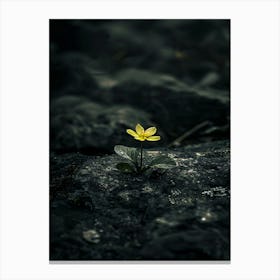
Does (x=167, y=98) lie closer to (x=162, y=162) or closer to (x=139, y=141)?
(x=139, y=141)

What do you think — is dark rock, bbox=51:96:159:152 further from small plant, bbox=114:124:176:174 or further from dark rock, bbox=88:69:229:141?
small plant, bbox=114:124:176:174

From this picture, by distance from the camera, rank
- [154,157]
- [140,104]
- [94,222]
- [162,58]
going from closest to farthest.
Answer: [94,222], [154,157], [140,104], [162,58]

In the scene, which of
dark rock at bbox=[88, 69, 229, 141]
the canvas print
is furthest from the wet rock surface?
dark rock at bbox=[88, 69, 229, 141]

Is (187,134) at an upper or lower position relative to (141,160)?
upper

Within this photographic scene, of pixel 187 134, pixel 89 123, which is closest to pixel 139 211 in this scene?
pixel 187 134

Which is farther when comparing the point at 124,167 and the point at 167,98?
the point at 167,98

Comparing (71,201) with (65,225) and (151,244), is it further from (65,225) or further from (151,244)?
(151,244)

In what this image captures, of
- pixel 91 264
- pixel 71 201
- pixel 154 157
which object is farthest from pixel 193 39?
pixel 91 264
